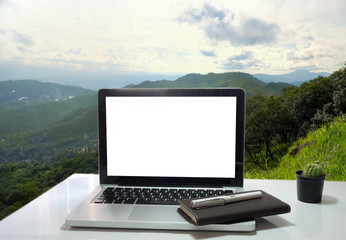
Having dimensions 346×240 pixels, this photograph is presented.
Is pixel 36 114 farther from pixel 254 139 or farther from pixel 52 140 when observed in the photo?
pixel 254 139

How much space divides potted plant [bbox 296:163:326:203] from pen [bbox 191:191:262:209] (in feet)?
0.55

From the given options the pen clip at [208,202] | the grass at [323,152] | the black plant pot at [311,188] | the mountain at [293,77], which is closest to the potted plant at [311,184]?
the black plant pot at [311,188]

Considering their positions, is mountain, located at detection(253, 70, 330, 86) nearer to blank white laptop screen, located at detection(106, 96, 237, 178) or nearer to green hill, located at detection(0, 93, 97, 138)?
green hill, located at detection(0, 93, 97, 138)

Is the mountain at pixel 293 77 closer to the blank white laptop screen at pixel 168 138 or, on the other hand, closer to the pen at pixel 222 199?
the blank white laptop screen at pixel 168 138

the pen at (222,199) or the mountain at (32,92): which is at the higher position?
the mountain at (32,92)

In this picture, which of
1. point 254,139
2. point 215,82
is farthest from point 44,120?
point 254,139

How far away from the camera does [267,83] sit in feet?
11.8

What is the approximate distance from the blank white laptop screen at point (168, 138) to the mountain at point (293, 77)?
264 cm

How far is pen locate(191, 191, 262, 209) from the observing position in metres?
0.74

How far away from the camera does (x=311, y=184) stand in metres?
0.89

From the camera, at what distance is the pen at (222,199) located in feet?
2.43

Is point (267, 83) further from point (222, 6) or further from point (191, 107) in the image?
point (191, 107)

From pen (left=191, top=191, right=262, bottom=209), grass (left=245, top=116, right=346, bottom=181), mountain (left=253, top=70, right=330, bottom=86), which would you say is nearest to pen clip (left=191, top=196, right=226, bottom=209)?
pen (left=191, top=191, right=262, bottom=209)

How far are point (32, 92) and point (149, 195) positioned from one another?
13.1 ft
